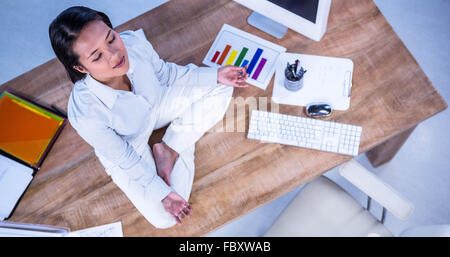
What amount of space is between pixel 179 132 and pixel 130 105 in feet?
0.72

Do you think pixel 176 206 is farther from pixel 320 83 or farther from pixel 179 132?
pixel 320 83

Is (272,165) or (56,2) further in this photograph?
(56,2)

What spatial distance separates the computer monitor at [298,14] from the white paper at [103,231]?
1.01m

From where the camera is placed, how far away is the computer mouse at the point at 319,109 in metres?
1.32

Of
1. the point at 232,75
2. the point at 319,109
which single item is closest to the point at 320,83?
the point at 319,109

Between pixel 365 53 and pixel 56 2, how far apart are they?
91.9 inches

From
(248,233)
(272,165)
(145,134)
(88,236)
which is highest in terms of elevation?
(145,134)

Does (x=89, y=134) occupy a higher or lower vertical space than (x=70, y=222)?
higher

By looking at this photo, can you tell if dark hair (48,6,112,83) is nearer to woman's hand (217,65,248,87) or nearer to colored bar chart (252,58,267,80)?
woman's hand (217,65,248,87)

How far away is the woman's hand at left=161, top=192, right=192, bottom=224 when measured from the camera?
1279 millimetres
